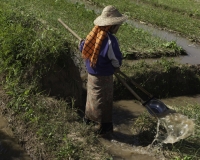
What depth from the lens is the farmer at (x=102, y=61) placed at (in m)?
3.97

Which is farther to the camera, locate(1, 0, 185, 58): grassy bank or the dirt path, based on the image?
locate(1, 0, 185, 58): grassy bank

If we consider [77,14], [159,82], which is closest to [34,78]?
[159,82]

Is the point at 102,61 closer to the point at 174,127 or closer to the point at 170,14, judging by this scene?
the point at 174,127

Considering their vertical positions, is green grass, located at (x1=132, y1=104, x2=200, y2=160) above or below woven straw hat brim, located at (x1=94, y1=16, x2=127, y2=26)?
below

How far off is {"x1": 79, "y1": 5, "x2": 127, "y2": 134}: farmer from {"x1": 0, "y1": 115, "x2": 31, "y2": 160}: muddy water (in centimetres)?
104

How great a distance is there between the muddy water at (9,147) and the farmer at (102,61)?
1043 millimetres

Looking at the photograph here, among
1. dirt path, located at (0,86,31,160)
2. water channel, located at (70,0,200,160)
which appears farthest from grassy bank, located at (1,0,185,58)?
dirt path, located at (0,86,31,160)

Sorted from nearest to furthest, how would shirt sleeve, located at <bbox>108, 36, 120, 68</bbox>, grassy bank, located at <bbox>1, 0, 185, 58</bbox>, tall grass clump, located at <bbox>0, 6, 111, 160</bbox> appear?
tall grass clump, located at <bbox>0, 6, 111, 160</bbox>
shirt sleeve, located at <bbox>108, 36, 120, 68</bbox>
grassy bank, located at <bbox>1, 0, 185, 58</bbox>

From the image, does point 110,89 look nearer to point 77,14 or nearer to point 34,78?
point 34,78

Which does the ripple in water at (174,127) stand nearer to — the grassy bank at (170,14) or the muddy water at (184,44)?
the muddy water at (184,44)

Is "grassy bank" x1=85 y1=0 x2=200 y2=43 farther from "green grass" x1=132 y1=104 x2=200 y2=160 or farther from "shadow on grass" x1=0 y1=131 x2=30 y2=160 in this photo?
"shadow on grass" x1=0 y1=131 x2=30 y2=160

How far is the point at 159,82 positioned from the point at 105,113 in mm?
2385

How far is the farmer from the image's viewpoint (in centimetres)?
397

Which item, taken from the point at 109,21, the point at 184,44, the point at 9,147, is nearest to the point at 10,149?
the point at 9,147
